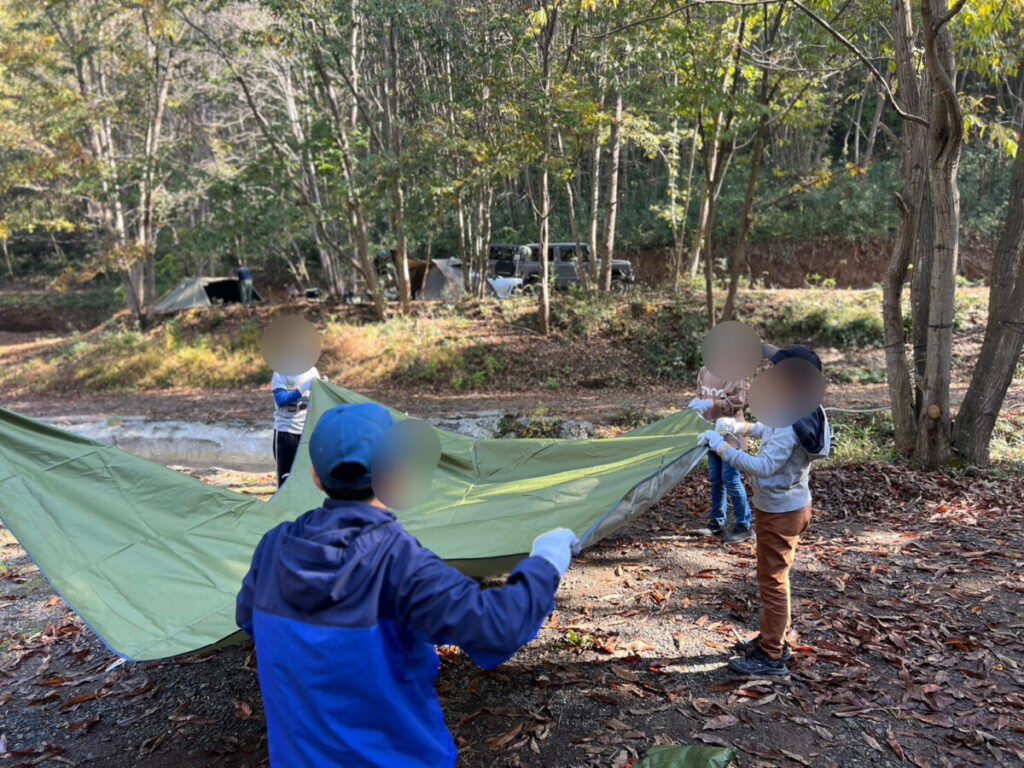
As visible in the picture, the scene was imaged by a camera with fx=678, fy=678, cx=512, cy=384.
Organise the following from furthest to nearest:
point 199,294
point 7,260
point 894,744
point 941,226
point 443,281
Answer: point 7,260, point 443,281, point 199,294, point 941,226, point 894,744

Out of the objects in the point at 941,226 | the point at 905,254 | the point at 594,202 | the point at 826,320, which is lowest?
the point at 826,320

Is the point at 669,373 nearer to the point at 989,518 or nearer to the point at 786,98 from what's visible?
the point at 786,98

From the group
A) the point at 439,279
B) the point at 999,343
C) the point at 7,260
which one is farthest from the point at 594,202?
the point at 7,260

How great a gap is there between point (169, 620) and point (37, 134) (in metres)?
15.9

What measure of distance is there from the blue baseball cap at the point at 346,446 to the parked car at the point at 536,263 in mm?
17364

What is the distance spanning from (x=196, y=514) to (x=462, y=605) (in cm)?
305

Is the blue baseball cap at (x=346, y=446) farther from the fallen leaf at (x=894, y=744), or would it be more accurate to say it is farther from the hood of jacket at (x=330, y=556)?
the fallen leaf at (x=894, y=744)

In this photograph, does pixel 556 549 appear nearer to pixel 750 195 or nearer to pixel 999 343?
pixel 999 343

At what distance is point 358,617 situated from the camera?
1411mm

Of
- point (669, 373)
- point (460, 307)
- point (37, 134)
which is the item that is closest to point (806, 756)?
point (669, 373)

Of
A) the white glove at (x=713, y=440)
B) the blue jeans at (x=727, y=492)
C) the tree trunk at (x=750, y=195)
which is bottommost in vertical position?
the blue jeans at (x=727, y=492)

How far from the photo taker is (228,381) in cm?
1448

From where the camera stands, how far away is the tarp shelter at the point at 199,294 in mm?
18828

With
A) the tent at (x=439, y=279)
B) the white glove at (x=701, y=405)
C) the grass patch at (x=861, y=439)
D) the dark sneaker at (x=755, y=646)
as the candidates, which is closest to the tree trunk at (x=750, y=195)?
the grass patch at (x=861, y=439)
